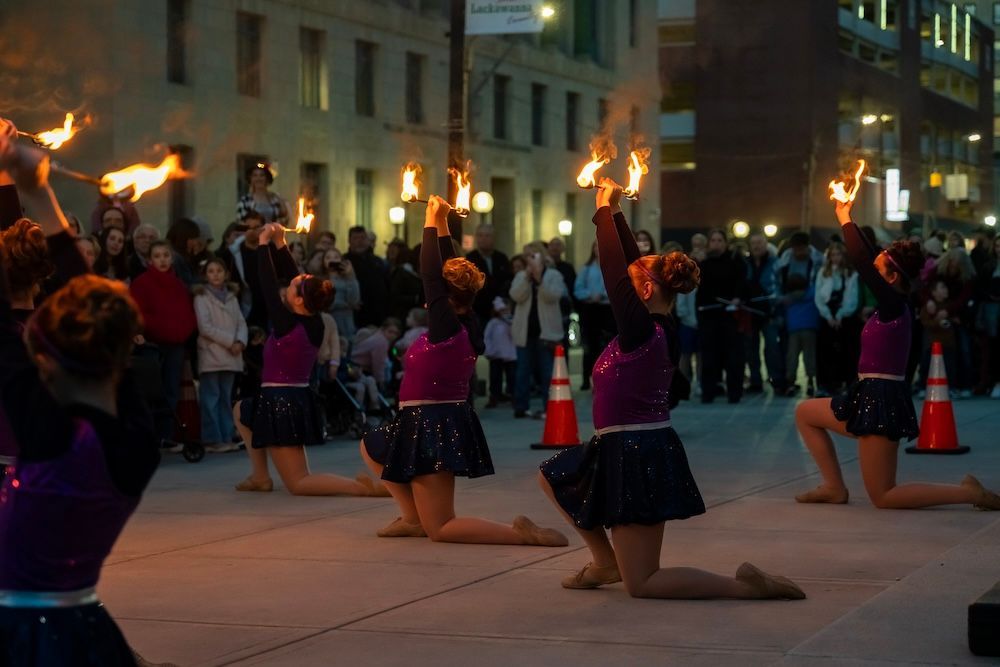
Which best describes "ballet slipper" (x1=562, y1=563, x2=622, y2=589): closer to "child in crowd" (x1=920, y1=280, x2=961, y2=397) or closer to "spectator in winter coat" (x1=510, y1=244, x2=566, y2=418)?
"spectator in winter coat" (x1=510, y1=244, x2=566, y2=418)

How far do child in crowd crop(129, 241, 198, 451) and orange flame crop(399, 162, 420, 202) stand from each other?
4984mm

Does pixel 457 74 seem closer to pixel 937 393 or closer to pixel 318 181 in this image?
pixel 937 393

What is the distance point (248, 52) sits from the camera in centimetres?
3294

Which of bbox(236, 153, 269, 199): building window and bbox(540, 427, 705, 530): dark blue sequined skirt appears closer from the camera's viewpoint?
bbox(540, 427, 705, 530): dark blue sequined skirt

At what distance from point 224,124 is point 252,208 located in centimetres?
1497

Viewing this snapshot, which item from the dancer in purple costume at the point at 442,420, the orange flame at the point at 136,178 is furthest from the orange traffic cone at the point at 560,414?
the orange flame at the point at 136,178

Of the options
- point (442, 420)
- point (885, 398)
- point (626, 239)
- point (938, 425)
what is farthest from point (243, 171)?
point (626, 239)

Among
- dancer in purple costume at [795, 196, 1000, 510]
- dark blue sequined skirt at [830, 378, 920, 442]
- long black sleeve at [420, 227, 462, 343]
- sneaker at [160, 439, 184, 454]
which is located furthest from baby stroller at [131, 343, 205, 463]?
dark blue sequined skirt at [830, 378, 920, 442]

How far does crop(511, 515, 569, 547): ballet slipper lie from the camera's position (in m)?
9.52

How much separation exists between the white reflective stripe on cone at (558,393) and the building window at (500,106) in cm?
2783

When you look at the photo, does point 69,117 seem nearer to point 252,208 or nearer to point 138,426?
point 138,426

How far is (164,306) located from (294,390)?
11.2 ft

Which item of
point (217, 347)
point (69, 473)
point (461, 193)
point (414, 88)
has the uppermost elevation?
point (414, 88)

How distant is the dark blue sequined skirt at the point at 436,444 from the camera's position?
378 inches
